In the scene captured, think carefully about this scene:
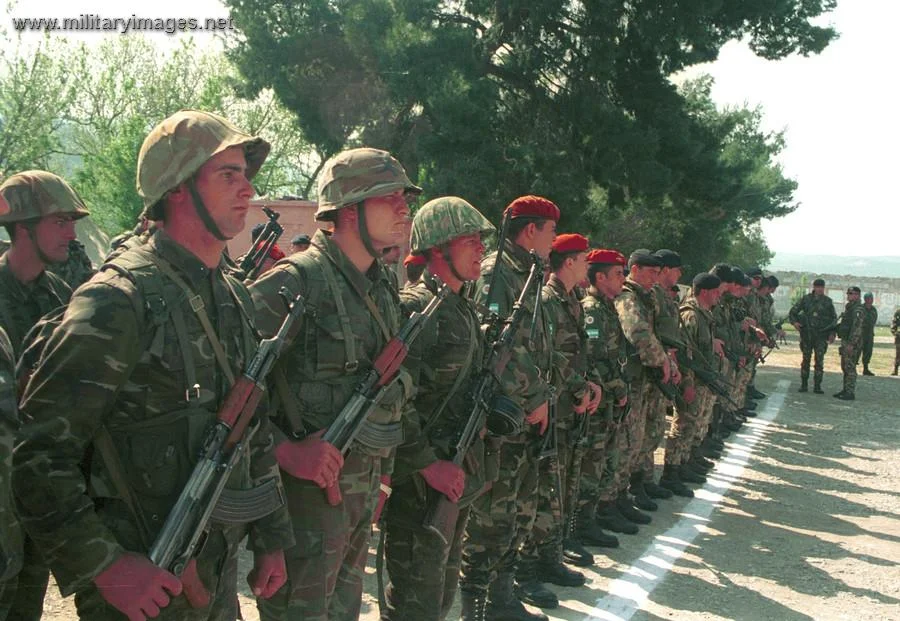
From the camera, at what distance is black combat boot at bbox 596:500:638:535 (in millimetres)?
7117

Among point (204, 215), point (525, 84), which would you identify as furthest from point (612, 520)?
point (525, 84)

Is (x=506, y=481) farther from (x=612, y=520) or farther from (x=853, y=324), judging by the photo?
(x=853, y=324)

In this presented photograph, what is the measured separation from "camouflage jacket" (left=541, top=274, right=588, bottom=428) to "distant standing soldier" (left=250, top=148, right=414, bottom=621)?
7.75ft

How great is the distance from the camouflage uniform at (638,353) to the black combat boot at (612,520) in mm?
344

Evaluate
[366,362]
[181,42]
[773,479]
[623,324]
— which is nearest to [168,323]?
[366,362]

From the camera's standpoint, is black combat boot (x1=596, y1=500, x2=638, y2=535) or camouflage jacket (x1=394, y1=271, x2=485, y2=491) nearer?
camouflage jacket (x1=394, y1=271, x2=485, y2=491)

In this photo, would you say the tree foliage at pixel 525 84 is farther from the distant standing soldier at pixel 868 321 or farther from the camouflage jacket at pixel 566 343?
the camouflage jacket at pixel 566 343

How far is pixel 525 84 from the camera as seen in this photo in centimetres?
1845

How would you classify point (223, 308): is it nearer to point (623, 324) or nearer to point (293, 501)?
point (293, 501)

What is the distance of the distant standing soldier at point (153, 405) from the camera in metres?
2.20

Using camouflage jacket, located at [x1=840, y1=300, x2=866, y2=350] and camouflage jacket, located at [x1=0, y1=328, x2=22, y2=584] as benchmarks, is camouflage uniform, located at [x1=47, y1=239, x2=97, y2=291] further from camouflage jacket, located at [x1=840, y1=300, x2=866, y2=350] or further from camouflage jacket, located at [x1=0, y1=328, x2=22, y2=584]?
camouflage jacket, located at [x1=840, y1=300, x2=866, y2=350]

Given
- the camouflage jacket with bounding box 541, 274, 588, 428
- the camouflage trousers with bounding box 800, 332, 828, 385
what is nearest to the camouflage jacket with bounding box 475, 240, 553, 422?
the camouflage jacket with bounding box 541, 274, 588, 428

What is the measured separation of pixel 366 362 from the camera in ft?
10.7

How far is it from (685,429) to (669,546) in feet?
7.67
